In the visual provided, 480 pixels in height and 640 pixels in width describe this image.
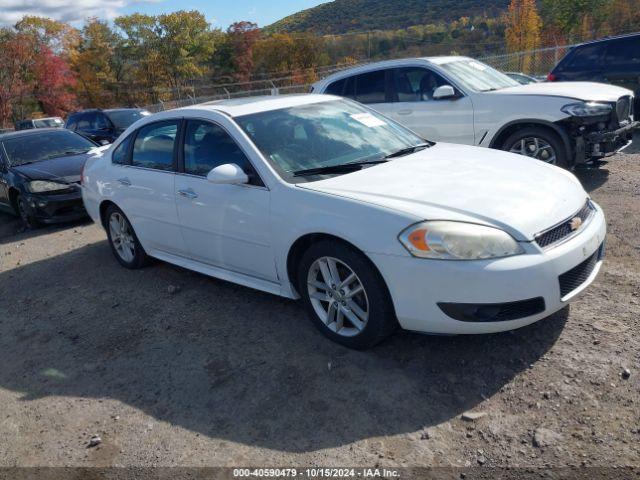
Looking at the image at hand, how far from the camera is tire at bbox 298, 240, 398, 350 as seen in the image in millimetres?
3230

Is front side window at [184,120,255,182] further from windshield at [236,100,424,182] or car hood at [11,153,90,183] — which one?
car hood at [11,153,90,183]

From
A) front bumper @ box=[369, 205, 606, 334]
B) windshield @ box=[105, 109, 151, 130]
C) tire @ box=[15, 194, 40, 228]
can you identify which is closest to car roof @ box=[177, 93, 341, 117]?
front bumper @ box=[369, 205, 606, 334]

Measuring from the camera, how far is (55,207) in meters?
8.03

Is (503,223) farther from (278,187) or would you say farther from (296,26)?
(296,26)

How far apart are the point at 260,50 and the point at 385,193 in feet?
175

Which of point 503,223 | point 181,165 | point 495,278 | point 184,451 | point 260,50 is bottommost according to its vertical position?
point 184,451

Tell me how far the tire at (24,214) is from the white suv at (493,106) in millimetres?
4731

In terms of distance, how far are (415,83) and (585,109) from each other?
2281mm

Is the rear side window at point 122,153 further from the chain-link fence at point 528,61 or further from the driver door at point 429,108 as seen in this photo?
the chain-link fence at point 528,61

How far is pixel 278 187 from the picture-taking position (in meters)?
3.72

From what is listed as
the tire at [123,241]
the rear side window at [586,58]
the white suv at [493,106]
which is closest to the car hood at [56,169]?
the tire at [123,241]

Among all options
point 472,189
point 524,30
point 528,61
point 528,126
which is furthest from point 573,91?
point 524,30

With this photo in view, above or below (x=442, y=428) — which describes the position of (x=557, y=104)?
above

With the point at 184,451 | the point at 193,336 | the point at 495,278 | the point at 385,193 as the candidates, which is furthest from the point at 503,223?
the point at 193,336
